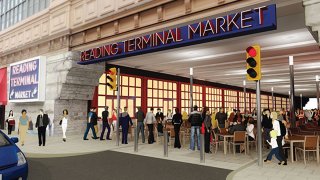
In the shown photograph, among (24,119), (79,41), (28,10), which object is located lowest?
(24,119)

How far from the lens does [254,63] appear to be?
827 cm

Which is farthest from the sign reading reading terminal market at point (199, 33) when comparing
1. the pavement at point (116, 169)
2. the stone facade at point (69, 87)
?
the pavement at point (116, 169)

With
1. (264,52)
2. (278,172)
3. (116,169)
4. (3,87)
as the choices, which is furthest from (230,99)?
(116,169)

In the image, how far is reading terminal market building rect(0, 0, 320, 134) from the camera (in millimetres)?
10191

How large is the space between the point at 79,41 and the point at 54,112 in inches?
180

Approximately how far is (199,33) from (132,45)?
12.6 ft

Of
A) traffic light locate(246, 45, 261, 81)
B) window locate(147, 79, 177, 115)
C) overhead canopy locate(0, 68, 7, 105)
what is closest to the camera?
traffic light locate(246, 45, 261, 81)

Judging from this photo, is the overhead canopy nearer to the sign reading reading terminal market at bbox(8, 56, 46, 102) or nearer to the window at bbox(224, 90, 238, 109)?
the sign reading reading terminal market at bbox(8, 56, 46, 102)

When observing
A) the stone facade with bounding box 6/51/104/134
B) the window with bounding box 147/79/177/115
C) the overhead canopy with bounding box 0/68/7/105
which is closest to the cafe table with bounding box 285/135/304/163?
the stone facade with bounding box 6/51/104/134

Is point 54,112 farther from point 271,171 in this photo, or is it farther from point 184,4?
point 271,171

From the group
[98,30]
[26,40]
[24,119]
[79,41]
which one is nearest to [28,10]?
[26,40]

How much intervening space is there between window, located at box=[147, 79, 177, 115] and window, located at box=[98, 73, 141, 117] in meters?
1.41

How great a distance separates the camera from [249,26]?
9148 mm

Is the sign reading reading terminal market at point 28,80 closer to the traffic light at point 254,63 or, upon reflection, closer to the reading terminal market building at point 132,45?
the reading terminal market building at point 132,45
